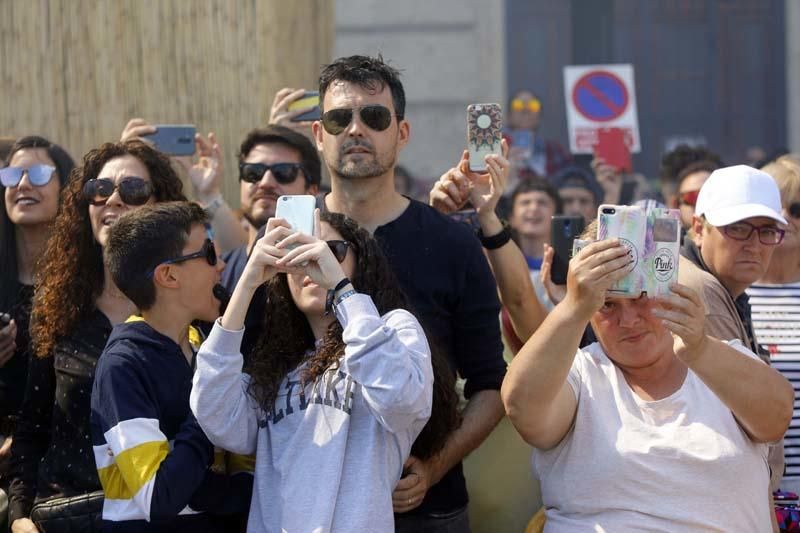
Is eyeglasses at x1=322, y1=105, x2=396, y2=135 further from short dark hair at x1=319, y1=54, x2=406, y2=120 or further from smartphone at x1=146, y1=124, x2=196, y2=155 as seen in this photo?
smartphone at x1=146, y1=124, x2=196, y2=155

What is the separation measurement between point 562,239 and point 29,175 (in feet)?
6.57

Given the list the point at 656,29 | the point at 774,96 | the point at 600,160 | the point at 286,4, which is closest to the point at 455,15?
the point at 656,29

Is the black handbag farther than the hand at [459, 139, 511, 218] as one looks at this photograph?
No

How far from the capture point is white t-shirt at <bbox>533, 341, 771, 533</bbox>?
130 inches

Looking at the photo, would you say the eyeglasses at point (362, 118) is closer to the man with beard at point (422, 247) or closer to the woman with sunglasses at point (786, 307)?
the man with beard at point (422, 247)

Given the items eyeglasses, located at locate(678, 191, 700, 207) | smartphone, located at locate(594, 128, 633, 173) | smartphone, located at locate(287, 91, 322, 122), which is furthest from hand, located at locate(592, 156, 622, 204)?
smartphone, located at locate(287, 91, 322, 122)

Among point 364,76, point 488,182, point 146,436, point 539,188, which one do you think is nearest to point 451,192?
point 488,182

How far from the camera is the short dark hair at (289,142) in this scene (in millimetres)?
4840

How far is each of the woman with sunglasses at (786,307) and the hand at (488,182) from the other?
113 centimetres

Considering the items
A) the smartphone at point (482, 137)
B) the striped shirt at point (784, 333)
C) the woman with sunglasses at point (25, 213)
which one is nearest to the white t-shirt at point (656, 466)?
the striped shirt at point (784, 333)

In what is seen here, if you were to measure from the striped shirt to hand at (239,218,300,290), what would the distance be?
2010 mm

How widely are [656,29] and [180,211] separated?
40.2ft

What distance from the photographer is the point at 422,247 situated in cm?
382

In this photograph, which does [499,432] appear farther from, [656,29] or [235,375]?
[656,29]
